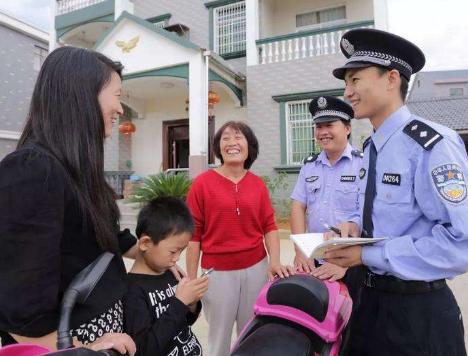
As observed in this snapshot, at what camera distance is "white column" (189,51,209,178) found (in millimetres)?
7613

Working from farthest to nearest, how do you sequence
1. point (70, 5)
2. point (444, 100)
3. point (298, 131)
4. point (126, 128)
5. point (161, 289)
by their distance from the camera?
point (444, 100) < point (70, 5) < point (126, 128) < point (298, 131) < point (161, 289)

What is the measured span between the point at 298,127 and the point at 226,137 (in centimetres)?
627

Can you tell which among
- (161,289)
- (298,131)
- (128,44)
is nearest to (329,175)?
(161,289)

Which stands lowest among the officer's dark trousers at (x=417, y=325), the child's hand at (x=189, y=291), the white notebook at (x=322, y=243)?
the officer's dark trousers at (x=417, y=325)

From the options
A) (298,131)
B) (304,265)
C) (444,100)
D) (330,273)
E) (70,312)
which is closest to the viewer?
(70,312)

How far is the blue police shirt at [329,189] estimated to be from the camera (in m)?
2.26

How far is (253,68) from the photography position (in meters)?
8.59

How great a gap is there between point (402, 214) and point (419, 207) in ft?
0.19

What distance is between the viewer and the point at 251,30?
28.0 ft

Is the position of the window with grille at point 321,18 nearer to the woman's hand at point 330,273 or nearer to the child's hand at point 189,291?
the woman's hand at point 330,273

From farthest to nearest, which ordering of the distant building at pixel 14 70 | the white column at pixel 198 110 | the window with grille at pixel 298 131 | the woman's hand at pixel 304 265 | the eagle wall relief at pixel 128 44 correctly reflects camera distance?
the distant building at pixel 14 70 → the eagle wall relief at pixel 128 44 → the window with grille at pixel 298 131 → the white column at pixel 198 110 → the woman's hand at pixel 304 265

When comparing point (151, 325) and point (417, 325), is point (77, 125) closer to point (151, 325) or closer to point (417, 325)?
point (151, 325)

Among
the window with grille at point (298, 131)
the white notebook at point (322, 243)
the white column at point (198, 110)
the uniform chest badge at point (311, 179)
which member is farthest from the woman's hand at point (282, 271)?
the window with grille at point (298, 131)

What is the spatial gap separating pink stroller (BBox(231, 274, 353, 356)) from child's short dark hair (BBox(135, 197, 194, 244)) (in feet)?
1.42
